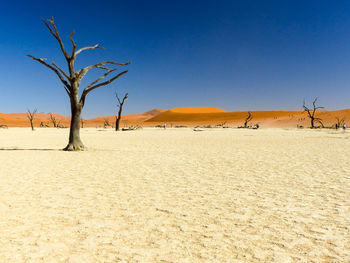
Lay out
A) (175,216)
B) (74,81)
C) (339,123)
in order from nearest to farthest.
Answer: (175,216), (74,81), (339,123)

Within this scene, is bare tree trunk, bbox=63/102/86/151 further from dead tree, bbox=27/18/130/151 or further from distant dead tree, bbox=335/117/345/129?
distant dead tree, bbox=335/117/345/129

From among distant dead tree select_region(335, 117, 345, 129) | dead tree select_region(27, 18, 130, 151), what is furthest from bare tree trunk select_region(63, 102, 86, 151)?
distant dead tree select_region(335, 117, 345, 129)

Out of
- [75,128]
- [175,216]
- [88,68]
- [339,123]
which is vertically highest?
[88,68]

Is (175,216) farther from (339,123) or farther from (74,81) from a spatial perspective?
(339,123)

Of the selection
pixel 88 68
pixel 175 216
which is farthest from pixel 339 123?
pixel 175 216

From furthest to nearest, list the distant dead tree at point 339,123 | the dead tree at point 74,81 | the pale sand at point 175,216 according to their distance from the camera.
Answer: the distant dead tree at point 339,123 < the dead tree at point 74,81 < the pale sand at point 175,216

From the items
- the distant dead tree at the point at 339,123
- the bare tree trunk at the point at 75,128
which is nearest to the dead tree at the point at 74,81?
the bare tree trunk at the point at 75,128

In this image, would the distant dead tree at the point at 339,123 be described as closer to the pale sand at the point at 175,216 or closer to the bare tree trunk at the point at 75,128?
the bare tree trunk at the point at 75,128

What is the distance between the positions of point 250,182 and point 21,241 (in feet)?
18.4

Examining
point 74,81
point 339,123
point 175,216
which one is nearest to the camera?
point 175,216

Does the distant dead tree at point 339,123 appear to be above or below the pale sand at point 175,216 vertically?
above

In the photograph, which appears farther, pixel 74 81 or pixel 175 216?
pixel 74 81

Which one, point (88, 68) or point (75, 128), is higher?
point (88, 68)

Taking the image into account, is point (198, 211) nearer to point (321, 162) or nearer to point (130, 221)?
point (130, 221)
